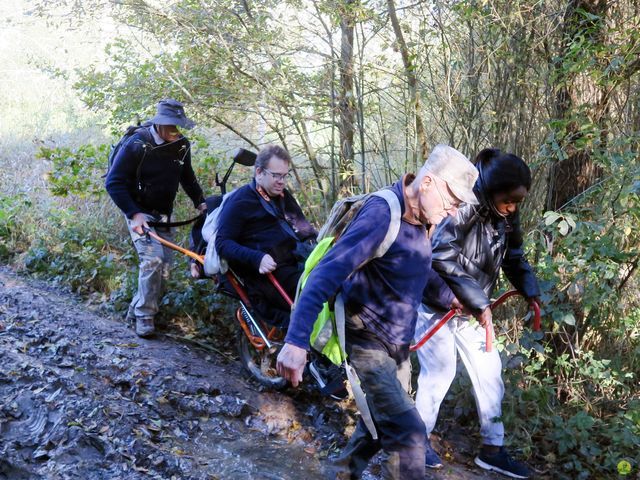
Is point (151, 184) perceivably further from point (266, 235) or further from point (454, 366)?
point (454, 366)

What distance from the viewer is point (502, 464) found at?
14.8 feet

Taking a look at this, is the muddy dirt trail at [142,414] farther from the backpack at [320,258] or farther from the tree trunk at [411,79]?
the tree trunk at [411,79]

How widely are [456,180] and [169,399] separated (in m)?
3.01

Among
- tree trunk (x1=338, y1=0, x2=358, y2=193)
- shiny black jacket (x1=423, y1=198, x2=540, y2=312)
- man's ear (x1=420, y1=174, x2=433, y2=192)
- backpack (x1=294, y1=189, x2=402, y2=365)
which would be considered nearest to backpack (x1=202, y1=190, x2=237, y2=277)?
tree trunk (x1=338, y1=0, x2=358, y2=193)

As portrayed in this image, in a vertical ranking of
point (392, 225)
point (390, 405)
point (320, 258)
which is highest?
point (392, 225)

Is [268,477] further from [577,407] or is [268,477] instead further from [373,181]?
[373,181]

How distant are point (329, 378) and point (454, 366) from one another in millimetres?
929

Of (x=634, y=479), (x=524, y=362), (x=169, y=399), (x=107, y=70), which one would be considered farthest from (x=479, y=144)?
(x=107, y=70)

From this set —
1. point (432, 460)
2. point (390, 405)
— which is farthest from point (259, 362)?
point (390, 405)

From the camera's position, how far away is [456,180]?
120 inches

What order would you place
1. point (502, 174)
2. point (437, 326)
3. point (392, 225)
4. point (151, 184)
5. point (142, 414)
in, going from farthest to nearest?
point (151, 184)
point (142, 414)
point (437, 326)
point (502, 174)
point (392, 225)

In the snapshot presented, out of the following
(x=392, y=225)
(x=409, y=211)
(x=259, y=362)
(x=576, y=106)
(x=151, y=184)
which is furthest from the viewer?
(x=151, y=184)

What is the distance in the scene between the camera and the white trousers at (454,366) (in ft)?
14.2

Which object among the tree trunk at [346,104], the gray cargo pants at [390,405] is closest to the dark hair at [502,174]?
the gray cargo pants at [390,405]
